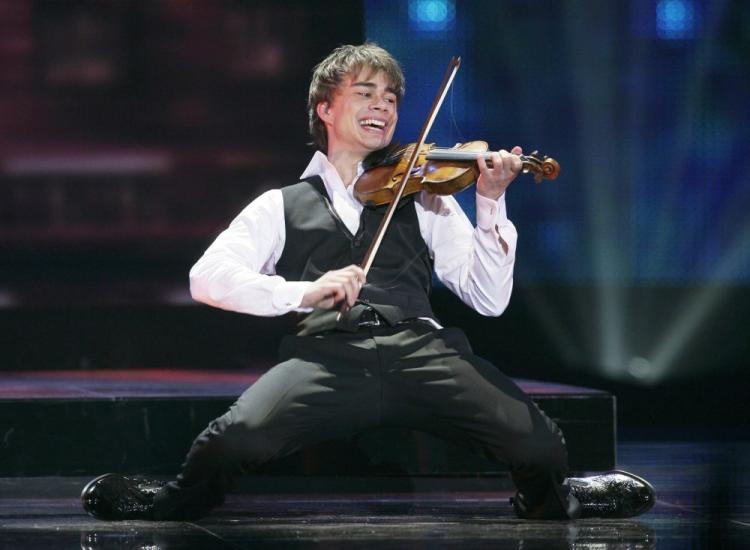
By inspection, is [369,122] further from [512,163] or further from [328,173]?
[512,163]

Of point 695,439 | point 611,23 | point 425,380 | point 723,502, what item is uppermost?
point 611,23

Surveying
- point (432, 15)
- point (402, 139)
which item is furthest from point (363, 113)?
point (432, 15)

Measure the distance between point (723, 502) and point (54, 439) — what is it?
5.59ft

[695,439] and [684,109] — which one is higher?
[684,109]

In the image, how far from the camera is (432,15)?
16.5 ft

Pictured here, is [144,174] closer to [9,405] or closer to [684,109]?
[9,405]

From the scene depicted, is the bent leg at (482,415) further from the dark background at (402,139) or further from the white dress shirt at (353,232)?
the dark background at (402,139)

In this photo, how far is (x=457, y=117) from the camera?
5082 mm

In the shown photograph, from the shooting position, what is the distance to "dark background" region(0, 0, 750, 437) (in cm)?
485

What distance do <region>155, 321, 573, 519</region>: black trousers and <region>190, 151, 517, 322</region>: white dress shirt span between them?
0.16m

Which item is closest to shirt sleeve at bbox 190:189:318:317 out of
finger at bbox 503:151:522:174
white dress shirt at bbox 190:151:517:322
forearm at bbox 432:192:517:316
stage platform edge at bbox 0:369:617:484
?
white dress shirt at bbox 190:151:517:322

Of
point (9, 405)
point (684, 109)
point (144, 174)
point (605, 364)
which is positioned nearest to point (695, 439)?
point (605, 364)

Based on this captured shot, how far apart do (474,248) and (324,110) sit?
545 millimetres

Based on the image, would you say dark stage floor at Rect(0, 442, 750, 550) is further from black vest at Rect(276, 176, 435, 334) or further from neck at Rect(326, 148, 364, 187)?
neck at Rect(326, 148, 364, 187)
